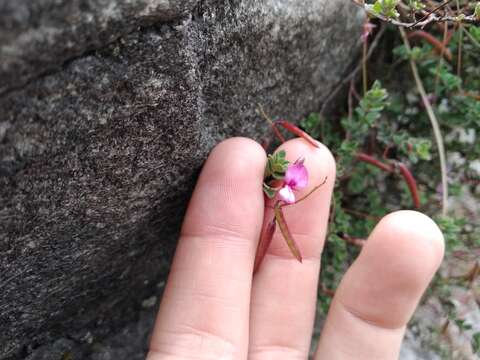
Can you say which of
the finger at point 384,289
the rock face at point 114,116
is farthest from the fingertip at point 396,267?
the rock face at point 114,116

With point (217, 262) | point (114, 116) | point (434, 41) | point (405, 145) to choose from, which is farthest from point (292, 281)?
point (434, 41)

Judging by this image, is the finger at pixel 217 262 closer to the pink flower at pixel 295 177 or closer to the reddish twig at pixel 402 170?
the pink flower at pixel 295 177

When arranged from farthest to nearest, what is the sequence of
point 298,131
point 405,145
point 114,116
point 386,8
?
point 405,145 → point 298,131 → point 386,8 → point 114,116

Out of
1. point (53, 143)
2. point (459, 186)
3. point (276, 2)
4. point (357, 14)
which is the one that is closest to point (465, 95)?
point (459, 186)

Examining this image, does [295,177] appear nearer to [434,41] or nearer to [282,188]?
[282,188]

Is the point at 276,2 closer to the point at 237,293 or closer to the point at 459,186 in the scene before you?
the point at 237,293

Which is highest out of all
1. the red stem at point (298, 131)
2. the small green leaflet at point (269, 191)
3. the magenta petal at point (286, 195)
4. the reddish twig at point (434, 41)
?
the reddish twig at point (434, 41)

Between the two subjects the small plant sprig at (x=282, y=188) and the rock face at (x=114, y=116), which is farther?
the small plant sprig at (x=282, y=188)
